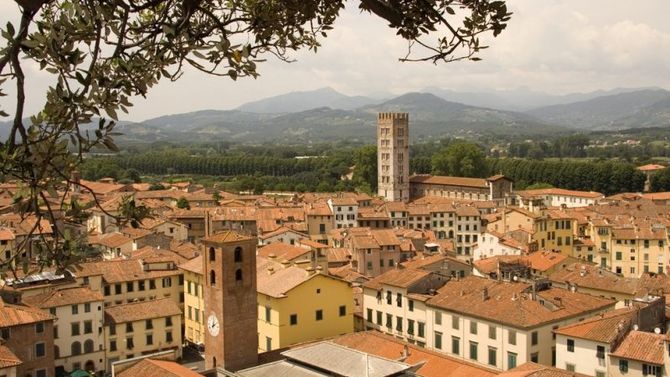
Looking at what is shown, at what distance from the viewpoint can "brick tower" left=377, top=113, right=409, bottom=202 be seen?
338 ft

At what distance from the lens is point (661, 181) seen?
100438mm

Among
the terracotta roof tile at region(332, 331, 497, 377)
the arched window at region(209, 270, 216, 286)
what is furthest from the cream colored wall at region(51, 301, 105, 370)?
the terracotta roof tile at region(332, 331, 497, 377)

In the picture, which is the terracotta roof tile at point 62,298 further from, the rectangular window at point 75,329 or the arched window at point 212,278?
the arched window at point 212,278

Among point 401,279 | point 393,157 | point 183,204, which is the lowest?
point 401,279

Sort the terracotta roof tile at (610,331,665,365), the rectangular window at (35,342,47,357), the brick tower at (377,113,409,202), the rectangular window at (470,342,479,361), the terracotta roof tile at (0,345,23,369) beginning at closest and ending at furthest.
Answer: the terracotta roof tile at (610,331,665,365) < the terracotta roof tile at (0,345,23,369) < the rectangular window at (35,342,47,357) < the rectangular window at (470,342,479,361) < the brick tower at (377,113,409,202)

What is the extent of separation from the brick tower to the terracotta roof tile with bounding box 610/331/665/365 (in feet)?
247

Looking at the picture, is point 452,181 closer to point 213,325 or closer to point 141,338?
point 141,338

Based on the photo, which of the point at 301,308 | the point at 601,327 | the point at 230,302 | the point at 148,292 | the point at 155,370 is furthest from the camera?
the point at 148,292

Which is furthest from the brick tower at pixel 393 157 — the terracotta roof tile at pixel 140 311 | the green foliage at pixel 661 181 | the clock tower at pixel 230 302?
the clock tower at pixel 230 302

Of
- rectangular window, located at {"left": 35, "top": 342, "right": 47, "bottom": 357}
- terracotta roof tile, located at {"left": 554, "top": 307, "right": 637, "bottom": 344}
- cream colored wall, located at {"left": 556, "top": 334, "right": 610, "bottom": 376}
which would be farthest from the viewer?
rectangular window, located at {"left": 35, "top": 342, "right": 47, "bottom": 357}

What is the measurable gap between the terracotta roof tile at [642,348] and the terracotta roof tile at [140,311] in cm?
2127

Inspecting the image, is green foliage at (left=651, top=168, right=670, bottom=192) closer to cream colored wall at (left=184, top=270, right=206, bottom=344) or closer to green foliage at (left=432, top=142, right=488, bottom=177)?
green foliage at (left=432, top=142, right=488, bottom=177)

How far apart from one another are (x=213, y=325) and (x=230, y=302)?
1.22m

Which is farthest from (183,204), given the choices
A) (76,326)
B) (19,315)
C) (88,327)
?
(19,315)
